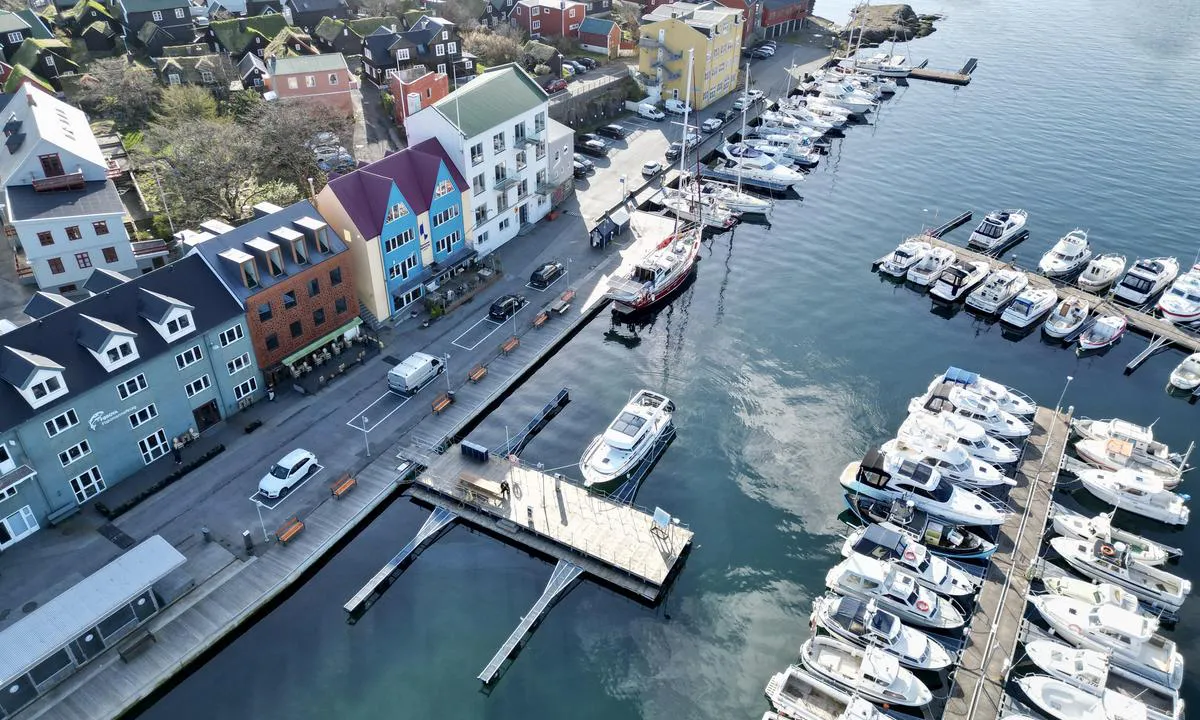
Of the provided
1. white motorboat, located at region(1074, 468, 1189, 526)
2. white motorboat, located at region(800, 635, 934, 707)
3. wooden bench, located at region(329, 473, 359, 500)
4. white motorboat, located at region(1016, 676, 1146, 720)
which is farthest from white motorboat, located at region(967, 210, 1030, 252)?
wooden bench, located at region(329, 473, 359, 500)

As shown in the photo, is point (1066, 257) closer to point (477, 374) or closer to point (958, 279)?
point (958, 279)

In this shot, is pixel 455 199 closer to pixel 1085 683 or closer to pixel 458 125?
pixel 458 125

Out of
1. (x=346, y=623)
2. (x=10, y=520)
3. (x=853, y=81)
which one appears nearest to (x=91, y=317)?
(x=10, y=520)

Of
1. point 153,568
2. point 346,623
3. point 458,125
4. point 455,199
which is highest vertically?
point 458,125

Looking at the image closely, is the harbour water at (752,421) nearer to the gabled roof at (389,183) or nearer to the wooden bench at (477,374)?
the wooden bench at (477,374)

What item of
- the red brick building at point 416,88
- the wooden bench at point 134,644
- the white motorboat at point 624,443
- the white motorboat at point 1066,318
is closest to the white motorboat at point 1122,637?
the white motorboat at point 624,443

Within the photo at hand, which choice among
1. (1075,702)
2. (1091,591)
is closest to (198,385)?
(1075,702)
